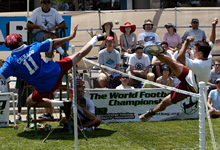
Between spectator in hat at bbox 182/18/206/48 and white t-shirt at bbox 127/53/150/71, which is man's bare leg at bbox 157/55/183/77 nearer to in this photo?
white t-shirt at bbox 127/53/150/71

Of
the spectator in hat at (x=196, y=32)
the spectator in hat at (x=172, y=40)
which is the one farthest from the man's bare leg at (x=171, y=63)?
the spectator in hat at (x=196, y=32)

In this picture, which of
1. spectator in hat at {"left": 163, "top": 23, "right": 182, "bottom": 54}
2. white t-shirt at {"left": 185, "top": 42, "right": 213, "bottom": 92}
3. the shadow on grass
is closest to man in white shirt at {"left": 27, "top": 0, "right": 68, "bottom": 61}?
the shadow on grass

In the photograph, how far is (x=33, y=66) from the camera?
6309 millimetres

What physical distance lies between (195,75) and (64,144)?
106 inches

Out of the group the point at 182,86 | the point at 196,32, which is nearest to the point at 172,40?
the point at 196,32

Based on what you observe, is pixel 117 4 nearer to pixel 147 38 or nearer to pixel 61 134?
pixel 147 38

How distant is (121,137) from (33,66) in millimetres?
2436

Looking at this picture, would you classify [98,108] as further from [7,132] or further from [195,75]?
[195,75]

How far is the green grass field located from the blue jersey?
1.38 m

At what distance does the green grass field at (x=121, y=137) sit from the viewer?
22.9 feet

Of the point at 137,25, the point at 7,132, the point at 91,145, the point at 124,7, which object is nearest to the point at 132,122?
the point at 91,145

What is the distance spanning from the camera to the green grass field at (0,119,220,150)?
22.9 ft

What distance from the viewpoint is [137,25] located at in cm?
1312

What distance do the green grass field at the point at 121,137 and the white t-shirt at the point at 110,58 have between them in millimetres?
1789
